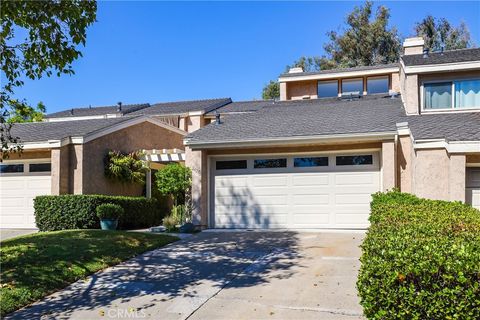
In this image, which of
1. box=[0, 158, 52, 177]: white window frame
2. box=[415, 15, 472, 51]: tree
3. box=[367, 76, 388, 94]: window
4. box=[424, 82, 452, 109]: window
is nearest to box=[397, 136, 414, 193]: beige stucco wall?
box=[424, 82, 452, 109]: window

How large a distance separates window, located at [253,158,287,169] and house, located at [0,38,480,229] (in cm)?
3

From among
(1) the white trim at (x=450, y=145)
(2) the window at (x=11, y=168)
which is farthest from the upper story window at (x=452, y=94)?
(2) the window at (x=11, y=168)

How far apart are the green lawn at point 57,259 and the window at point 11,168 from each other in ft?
19.2

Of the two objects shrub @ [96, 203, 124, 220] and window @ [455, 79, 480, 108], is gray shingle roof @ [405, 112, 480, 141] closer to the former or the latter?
window @ [455, 79, 480, 108]

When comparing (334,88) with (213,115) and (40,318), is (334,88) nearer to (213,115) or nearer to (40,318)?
(213,115)

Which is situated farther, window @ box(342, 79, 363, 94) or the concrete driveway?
window @ box(342, 79, 363, 94)

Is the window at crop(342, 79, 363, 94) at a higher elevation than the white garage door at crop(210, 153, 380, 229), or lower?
higher

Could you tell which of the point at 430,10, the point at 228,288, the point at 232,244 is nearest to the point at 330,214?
the point at 232,244

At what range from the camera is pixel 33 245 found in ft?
34.2

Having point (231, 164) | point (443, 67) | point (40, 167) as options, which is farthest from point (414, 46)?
point (40, 167)

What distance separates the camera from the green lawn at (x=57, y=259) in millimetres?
7293

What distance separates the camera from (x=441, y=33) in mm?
39688

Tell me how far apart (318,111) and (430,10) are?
92.8 feet

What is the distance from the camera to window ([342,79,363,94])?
1067 inches
